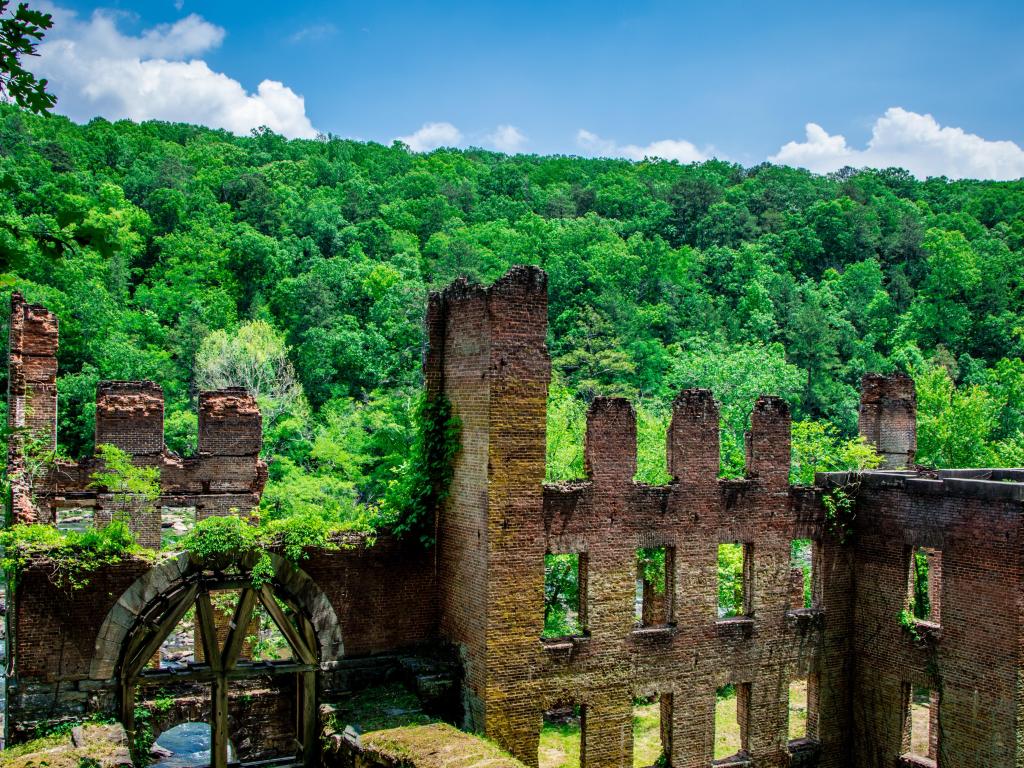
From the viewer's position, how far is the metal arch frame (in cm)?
1375

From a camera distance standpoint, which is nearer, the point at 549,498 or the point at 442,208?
the point at 549,498

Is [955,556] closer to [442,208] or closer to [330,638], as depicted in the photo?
[330,638]

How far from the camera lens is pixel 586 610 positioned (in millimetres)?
15961

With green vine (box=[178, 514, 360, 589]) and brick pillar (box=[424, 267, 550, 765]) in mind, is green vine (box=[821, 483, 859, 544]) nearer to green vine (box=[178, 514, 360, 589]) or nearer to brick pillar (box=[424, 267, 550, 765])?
brick pillar (box=[424, 267, 550, 765])

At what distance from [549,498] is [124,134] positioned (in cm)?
6636

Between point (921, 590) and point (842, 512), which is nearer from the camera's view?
point (842, 512)

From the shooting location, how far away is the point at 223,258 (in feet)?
178

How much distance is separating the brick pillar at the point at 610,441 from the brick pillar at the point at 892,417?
29.1 ft

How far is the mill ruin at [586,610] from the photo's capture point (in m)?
14.1

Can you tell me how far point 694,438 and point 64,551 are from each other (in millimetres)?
10774

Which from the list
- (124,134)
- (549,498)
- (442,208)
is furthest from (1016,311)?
(124,134)

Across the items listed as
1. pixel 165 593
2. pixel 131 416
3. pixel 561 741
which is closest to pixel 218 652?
pixel 165 593

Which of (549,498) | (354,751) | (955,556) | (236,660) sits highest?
(549,498)

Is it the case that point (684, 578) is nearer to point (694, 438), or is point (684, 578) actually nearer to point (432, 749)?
point (694, 438)
